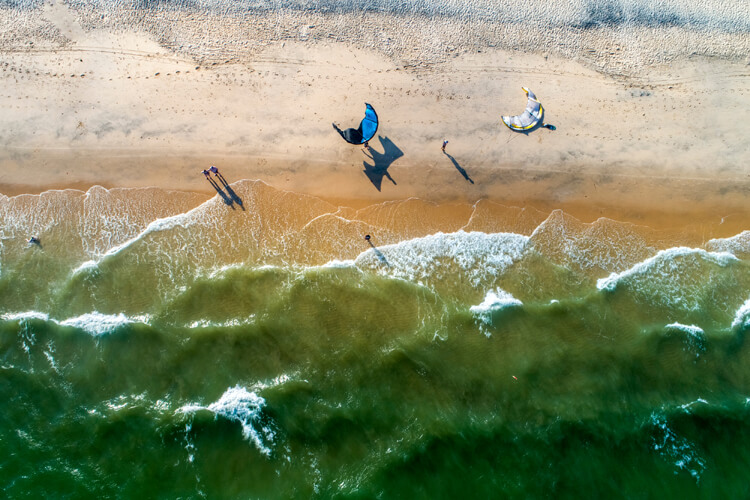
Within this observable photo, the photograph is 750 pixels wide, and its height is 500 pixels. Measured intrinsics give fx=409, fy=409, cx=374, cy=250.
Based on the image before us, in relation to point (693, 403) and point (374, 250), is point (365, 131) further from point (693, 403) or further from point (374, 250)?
point (693, 403)

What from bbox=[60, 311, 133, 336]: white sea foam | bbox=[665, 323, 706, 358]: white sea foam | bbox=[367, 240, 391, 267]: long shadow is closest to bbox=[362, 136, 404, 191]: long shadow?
bbox=[367, 240, 391, 267]: long shadow

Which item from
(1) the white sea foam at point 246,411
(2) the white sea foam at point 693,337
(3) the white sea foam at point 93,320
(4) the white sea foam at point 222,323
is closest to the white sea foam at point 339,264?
(4) the white sea foam at point 222,323

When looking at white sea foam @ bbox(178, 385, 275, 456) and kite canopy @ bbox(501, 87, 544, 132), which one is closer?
white sea foam @ bbox(178, 385, 275, 456)

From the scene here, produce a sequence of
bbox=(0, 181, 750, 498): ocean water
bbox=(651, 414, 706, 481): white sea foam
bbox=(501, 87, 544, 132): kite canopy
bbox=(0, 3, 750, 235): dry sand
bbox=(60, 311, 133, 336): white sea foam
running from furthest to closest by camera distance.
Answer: bbox=(501, 87, 544, 132): kite canopy → bbox=(0, 3, 750, 235): dry sand → bbox=(60, 311, 133, 336): white sea foam → bbox=(651, 414, 706, 481): white sea foam → bbox=(0, 181, 750, 498): ocean water

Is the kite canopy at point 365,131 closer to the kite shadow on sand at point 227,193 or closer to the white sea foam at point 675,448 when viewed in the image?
the kite shadow on sand at point 227,193

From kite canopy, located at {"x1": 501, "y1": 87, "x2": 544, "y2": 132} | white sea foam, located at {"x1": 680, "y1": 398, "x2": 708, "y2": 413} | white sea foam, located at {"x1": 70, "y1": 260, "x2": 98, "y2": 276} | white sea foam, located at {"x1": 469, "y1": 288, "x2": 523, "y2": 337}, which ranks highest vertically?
kite canopy, located at {"x1": 501, "y1": 87, "x2": 544, "y2": 132}

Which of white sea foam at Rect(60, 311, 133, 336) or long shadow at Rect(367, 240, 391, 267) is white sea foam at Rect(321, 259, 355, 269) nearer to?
long shadow at Rect(367, 240, 391, 267)
